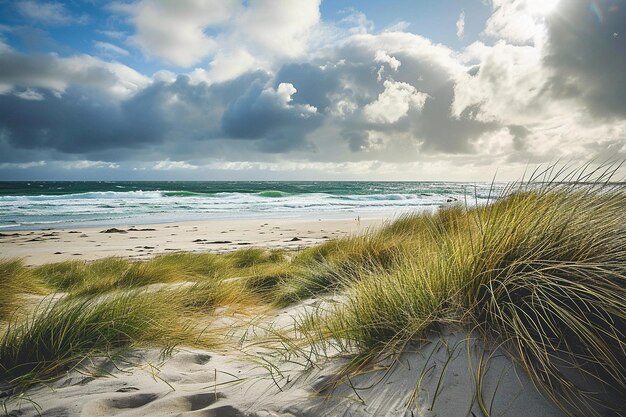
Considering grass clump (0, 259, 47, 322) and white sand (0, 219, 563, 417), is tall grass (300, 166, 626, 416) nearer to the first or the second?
white sand (0, 219, 563, 417)

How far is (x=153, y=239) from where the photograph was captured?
37.5ft

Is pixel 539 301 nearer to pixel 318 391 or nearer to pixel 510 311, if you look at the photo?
pixel 510 311

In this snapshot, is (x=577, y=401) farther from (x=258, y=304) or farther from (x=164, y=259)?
(x=164, y=259)

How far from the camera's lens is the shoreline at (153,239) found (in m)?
9.06

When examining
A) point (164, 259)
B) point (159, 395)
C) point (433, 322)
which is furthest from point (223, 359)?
point (164, 259)

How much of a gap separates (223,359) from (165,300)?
45.5 inches

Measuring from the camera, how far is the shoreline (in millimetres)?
9062

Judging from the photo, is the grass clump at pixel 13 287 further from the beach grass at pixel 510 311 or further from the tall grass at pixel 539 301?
the tall grass at pixel 539 301

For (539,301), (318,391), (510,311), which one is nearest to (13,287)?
(318,391)

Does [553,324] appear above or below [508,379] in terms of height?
above

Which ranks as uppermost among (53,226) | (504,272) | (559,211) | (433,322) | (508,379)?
(559,211)

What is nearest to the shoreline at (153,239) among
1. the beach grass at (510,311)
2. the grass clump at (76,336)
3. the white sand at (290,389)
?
the beach grass at (510,311)

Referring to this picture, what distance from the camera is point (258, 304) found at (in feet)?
12.8

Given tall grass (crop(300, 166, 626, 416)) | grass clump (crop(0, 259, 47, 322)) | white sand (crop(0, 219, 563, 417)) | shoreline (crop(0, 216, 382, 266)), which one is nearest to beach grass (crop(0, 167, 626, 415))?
Answer: tall grass (crop(300, 166, 626, 416))
